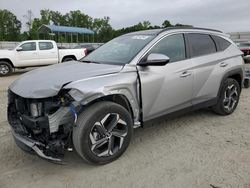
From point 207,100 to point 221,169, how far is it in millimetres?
1695

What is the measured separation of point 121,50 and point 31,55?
10.6 m

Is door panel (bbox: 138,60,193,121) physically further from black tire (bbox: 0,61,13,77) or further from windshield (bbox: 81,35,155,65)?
black tire (bbox: 0,61,13,77)

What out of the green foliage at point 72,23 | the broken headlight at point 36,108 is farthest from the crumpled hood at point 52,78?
the green foliage at point 72,23

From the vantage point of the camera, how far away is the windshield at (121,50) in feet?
13.2

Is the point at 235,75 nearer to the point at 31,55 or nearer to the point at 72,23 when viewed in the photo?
the point at 31,55

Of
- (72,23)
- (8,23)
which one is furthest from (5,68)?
(72,23)

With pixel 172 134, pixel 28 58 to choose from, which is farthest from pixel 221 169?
pixel 28 58

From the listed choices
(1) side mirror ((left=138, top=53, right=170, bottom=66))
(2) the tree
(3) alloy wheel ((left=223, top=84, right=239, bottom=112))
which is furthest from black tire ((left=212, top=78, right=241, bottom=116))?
(2) the tree

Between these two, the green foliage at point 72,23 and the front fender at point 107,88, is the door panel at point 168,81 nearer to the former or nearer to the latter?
the front fender at point 107,88

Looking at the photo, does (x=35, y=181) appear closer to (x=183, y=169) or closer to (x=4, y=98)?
(x=183, y=169)

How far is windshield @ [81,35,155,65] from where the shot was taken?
4014 millimetres

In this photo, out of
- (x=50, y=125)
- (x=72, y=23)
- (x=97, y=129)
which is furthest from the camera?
(x=72, y=23)

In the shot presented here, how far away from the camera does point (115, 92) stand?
3.47 metres

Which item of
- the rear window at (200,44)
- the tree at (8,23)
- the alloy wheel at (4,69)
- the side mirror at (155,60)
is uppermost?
the tree at (8,23)
